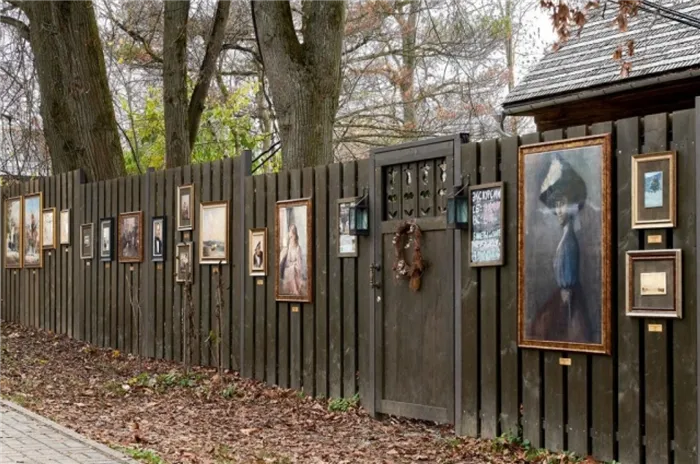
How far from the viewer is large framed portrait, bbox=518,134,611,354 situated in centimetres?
807

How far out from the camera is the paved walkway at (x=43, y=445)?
7790 mm

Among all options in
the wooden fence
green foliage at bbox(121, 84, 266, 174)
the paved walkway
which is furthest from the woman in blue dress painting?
green foliage at bbox(121, 84, 266, 174)

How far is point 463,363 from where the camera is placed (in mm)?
9508

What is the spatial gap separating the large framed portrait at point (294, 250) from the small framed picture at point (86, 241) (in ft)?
17.8

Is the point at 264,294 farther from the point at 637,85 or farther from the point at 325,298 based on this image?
the point at 637,85

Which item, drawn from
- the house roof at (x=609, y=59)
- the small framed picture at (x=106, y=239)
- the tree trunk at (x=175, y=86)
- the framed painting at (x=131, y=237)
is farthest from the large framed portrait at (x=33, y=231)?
the house roof at (x=609, y=59)

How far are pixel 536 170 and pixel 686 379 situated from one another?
215 centimetres

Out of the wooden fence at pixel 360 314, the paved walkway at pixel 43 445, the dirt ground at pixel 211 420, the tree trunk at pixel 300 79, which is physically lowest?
the dirt ground at pixel 211 420

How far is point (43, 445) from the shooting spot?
8.38 metres

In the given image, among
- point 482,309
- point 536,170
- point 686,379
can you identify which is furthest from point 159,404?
point 686,379

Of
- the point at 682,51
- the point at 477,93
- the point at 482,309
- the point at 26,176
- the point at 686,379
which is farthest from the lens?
the point at 477,93

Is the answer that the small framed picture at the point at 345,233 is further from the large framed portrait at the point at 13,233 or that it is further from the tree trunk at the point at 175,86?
the large framed portrait at the point at 13,233

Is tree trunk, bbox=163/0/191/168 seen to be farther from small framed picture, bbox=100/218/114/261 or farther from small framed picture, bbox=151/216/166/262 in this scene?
small framed picture, bbox=151/216/166/262

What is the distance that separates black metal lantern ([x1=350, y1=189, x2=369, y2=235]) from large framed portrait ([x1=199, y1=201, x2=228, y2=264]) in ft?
9.11
